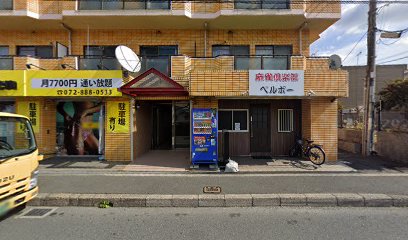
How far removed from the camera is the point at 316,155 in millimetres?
9031

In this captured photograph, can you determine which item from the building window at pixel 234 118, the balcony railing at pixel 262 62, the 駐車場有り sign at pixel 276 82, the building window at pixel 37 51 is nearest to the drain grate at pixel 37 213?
the 駐車場有り sign at pixel 276 82

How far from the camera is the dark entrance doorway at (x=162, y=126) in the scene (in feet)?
43.9

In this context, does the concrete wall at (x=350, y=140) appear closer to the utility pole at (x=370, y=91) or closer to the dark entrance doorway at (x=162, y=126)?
the utility pole at (x=370, y=91)

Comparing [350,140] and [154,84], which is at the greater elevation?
[154,84]

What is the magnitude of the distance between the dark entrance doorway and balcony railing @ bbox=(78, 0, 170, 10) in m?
5.01

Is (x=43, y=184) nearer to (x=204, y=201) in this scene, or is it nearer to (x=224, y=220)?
(x=204, y=201)

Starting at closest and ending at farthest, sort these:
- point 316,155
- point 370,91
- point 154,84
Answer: point 154,84 < point 316,155 < point 370,91

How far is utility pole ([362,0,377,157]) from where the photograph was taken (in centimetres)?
1098

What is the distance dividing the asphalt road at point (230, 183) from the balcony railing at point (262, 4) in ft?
25.6

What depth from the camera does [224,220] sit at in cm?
472

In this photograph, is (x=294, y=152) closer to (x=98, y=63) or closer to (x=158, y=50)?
(x=158, y=50)

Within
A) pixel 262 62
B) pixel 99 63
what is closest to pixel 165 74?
pixel 99 63

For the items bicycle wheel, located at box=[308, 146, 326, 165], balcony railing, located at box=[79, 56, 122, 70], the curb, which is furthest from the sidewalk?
balcony railing, located at box=[79, 56, 122, 70]

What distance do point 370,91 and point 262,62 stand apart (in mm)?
5971
